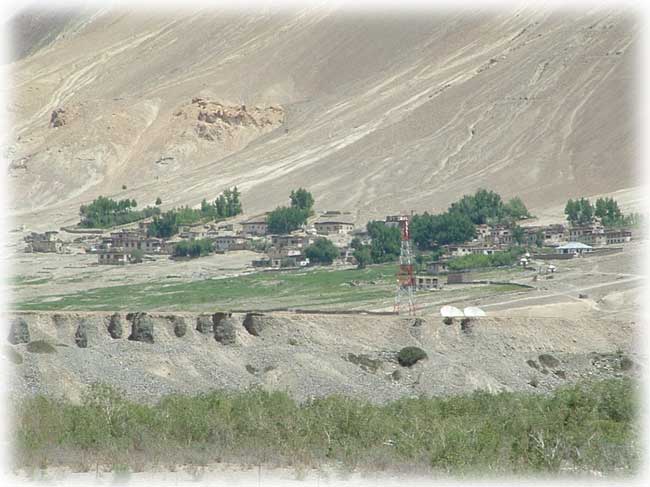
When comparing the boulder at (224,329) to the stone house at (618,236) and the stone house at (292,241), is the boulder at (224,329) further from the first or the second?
the stone house at (292,241)

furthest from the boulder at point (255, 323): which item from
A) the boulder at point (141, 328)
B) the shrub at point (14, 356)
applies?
the shrub at point (14, 356)

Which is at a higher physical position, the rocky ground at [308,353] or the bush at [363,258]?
the bush at [363,258]

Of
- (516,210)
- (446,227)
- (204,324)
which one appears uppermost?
(516,210)

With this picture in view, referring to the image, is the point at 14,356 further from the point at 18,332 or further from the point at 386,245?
the point at 386,245

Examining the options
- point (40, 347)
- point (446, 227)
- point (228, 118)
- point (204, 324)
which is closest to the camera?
point (40, 347)

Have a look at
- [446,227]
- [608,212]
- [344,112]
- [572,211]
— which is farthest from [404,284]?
[344,112]

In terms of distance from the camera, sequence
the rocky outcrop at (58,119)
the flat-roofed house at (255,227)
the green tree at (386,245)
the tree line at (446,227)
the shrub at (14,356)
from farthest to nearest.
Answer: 1. the rocky outcrop at (58,119)
2. the flat-roofed house at (255,227)
3. the tree line at (446,227)
4. the green tree at (386,245)
5. the shrub at (14,356)

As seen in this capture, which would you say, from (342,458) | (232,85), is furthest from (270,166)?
(342,458)
